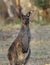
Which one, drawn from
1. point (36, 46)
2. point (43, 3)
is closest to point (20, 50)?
point (36, 46)

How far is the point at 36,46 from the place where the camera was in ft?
23.0

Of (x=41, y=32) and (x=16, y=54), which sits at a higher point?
(x=16, y=54)

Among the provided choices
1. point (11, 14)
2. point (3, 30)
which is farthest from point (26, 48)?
point (11, 14)

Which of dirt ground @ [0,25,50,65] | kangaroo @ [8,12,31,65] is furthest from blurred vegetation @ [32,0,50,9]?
kangaroo @ [8,12,31,65]

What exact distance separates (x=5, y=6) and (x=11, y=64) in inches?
277

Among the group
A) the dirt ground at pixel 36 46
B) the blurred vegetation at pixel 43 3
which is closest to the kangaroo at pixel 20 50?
the dirt ground at pixel 36 46

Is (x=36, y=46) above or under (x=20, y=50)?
under

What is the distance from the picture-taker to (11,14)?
37.0 ft

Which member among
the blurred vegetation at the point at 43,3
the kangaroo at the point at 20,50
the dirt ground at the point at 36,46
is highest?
the kangaroo at the point at 20,50

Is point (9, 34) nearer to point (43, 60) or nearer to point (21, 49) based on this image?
point (43, 60)

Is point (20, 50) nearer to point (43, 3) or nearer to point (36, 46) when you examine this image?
point (36, 46)

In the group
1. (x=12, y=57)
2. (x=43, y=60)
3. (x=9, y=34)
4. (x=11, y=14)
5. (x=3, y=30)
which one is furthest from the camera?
(x=11, y=14)

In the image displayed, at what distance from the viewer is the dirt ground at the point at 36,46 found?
18.9ft

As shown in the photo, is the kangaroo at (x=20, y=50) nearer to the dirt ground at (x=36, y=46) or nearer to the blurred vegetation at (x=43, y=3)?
the dirt ground at (x=36, y=46)
